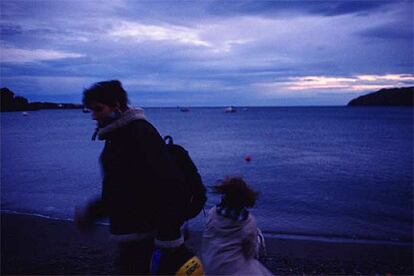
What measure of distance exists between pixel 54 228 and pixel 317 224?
733 cm

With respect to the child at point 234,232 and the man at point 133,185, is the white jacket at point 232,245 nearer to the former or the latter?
the child at point 234,232

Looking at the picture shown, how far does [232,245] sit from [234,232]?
0.12 m

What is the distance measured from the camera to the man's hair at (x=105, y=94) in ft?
8.25

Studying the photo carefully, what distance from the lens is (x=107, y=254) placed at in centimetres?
719

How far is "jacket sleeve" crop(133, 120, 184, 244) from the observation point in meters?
2.23

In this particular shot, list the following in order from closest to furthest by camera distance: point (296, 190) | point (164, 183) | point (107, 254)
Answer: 1. point (164, 183)
2. point (107, 254)
3. point (296, 190)

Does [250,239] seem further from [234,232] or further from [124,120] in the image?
[124,120]

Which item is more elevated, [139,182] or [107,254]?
[139,182]

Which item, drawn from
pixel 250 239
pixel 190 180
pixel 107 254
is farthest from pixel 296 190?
pixel 190 180

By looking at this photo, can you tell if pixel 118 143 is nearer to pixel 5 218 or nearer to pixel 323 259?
pixel 323 259

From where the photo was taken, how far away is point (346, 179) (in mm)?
19422

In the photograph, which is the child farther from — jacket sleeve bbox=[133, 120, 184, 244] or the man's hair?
the man's hair

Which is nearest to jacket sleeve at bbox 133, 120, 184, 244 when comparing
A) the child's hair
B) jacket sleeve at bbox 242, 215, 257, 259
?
the child's hair

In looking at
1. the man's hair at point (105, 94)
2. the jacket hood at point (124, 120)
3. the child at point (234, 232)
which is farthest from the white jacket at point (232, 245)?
the man's hair at point (105, 94)
